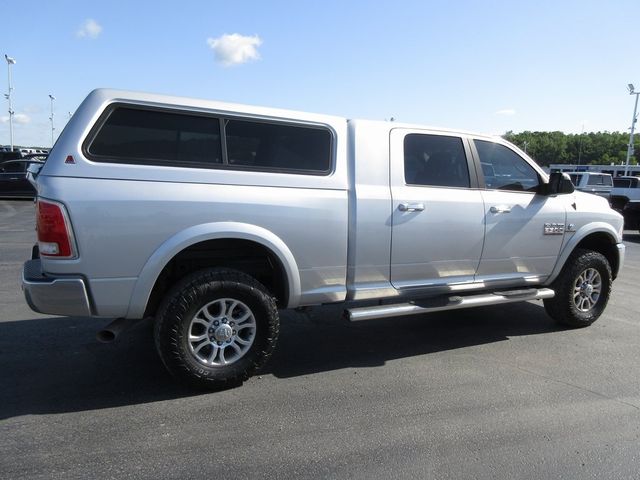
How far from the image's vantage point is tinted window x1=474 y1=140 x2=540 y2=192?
15.8 ft

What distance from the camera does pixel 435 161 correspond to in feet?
14.8

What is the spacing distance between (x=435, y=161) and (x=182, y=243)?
2432 millimetres

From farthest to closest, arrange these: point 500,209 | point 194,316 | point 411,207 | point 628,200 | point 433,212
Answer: point 628,200
point 500,209
point 433,212
point 411,207
point 194,316

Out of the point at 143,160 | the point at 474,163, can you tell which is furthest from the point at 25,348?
the point at 474,163

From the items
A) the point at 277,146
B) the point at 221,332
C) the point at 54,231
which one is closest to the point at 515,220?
the point at 277,146

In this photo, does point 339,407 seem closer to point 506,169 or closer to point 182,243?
point 182,243

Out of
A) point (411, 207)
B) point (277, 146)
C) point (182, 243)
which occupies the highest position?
point (277, 146)

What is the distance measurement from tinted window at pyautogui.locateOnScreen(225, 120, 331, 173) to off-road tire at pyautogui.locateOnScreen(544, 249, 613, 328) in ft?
9.91

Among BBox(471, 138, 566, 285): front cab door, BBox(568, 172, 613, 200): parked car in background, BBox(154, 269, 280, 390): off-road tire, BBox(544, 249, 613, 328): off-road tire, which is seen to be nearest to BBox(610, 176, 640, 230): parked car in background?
BBox(568, 172, 613, 200): parked car in background

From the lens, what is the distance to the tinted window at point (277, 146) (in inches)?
145

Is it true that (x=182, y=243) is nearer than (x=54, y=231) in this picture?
No

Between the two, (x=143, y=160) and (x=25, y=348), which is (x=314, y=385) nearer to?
(x=143, y=160)

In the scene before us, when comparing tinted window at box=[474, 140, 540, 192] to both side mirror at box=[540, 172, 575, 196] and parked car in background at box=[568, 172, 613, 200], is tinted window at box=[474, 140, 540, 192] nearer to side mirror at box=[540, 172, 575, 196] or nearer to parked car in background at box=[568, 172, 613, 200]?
side mirror at box=[540, 172, 575, 196]

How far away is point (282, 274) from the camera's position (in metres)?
3.84
